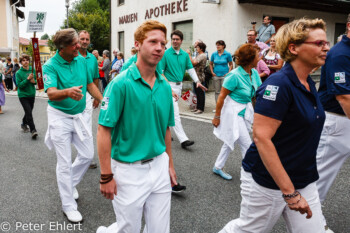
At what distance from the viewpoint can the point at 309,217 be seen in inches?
84.3

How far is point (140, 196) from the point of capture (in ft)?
7.73

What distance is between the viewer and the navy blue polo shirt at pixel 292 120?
2.08m

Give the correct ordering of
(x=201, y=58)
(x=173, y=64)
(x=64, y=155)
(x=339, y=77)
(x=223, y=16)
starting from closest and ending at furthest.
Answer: (x=339, y=77)
(x=64, y=155)
(x=173, y=64)
(x=201, y=58)
(x=223, y=16)

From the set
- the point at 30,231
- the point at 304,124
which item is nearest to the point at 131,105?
the point at 304,124

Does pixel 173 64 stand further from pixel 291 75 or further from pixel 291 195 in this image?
pixel 291 195

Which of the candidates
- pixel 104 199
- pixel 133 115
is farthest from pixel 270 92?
pixel 104 199

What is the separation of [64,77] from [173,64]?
315 cm

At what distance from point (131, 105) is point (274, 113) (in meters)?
0.94

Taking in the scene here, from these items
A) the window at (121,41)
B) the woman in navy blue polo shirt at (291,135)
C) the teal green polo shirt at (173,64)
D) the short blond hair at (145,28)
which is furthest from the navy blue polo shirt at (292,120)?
the window at (121,41)

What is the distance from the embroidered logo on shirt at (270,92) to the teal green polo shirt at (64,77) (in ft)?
8.02

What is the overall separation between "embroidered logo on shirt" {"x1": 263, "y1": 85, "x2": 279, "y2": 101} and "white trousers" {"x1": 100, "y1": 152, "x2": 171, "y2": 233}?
91cm

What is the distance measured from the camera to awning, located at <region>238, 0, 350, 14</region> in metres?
14.4

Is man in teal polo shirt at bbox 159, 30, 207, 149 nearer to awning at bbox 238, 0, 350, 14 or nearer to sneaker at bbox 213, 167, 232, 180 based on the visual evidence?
sneaker at bbox 213, 167, 232, 180

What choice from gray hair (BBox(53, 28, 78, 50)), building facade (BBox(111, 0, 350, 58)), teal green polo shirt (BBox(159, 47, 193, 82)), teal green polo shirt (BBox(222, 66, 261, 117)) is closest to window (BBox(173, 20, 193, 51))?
building facade (BBox(111, 0, 350, 58))
